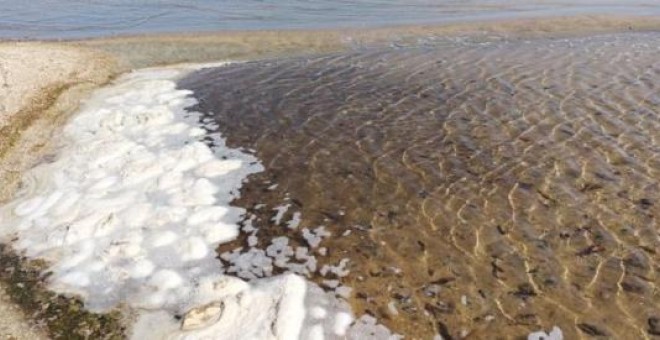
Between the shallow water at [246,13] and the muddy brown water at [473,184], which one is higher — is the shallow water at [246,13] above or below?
above

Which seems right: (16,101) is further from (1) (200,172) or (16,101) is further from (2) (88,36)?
(2) (88,36)

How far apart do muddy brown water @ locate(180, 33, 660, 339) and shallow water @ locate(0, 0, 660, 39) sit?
1352 cm

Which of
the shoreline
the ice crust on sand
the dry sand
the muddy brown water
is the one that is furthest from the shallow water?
the ice crust on sand

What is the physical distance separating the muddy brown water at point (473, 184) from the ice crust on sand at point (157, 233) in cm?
67

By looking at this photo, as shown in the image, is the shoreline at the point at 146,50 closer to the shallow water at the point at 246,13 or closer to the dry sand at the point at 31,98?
the dry sand at the point at 31,98

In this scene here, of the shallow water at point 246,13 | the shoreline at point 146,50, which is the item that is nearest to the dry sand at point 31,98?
the shoreline at point 146,50

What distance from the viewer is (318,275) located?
7.93 m

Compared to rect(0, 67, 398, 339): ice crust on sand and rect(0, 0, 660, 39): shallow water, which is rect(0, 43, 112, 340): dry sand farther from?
rect(0, 0, 660, 39): shallow water

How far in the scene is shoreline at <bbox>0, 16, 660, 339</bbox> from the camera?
48.1ft

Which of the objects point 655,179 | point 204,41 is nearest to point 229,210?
point 655,179

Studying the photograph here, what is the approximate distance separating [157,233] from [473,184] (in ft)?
18.1

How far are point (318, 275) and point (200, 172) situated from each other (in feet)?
14.4

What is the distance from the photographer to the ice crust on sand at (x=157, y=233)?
707cm

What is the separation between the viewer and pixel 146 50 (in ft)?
80.9
